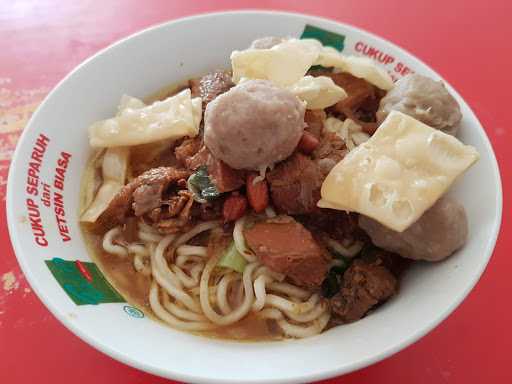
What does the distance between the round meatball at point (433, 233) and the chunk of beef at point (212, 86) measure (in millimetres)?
1046

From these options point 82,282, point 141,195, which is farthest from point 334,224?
point 82,282

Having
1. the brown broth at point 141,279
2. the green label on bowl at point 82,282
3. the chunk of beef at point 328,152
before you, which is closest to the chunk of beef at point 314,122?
the chunk of beef at point 328,152

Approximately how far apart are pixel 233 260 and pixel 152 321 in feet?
1.43

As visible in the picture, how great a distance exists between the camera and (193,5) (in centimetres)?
385

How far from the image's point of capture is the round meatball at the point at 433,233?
6.50ft

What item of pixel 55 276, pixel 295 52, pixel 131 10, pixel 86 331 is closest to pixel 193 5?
pixel 131 10

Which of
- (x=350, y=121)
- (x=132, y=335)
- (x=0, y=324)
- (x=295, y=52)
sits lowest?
(x=0, y=324)

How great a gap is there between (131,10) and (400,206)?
2.84 m

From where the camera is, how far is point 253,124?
193 centimetres

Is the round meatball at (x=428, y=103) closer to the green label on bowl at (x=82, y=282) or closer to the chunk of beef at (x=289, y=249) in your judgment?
the chunk of beef at (x=289, y=249)

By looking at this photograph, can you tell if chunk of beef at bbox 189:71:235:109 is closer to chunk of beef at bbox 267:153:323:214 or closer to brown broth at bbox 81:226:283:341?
chunk of beef at bbox 267:153:323:214

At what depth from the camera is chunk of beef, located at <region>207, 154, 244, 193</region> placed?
7.04 feet

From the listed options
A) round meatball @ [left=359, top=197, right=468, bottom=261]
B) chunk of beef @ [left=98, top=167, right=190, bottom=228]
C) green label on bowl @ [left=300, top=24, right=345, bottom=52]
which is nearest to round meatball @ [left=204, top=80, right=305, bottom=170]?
chunk of beef @ [left=98, top=167, right=190, bottom=228]

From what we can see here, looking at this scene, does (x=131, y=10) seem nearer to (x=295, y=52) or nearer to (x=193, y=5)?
(x=193, y=5)
